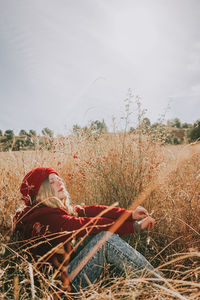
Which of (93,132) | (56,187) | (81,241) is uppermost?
(93,132)

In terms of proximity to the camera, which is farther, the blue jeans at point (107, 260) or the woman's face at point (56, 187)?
the woman's face at point (56, 187)

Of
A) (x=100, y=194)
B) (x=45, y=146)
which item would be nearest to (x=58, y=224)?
(x=100, y=194)

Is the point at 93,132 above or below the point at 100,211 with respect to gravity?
above

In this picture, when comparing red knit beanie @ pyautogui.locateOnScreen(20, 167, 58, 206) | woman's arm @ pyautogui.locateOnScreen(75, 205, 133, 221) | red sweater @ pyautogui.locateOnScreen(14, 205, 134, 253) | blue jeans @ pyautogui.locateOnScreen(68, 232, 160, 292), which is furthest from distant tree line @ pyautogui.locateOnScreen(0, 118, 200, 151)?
blue jeans @ pyautogui.locateOnScreen(68, 232, 160, 292)

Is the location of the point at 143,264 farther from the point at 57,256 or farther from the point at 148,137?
the point at 148,137

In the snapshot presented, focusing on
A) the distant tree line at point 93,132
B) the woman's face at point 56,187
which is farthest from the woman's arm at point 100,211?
the distant tree line at point 93,132

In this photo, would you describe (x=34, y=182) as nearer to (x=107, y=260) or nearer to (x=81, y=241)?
(x=81, y=241)

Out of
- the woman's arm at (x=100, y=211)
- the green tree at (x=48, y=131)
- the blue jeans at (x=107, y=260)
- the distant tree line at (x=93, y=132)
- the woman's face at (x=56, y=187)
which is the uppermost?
the green tree at (x=48, y=131)

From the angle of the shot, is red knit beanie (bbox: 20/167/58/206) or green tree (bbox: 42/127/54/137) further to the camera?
green tree (bbox: 42/127/54/137)

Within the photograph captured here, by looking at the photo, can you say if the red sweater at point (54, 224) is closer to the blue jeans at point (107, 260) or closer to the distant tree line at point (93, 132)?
the blue jeans at point (107, 260)

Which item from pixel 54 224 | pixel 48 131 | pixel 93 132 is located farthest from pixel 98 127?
pixel 54 224

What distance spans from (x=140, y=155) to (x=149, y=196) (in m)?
0.42

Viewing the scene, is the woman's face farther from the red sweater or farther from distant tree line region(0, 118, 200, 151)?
distant tree line region(0, 118, 200, 151)

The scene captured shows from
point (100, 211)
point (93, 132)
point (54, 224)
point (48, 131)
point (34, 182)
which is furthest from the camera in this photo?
point (48, 131)
